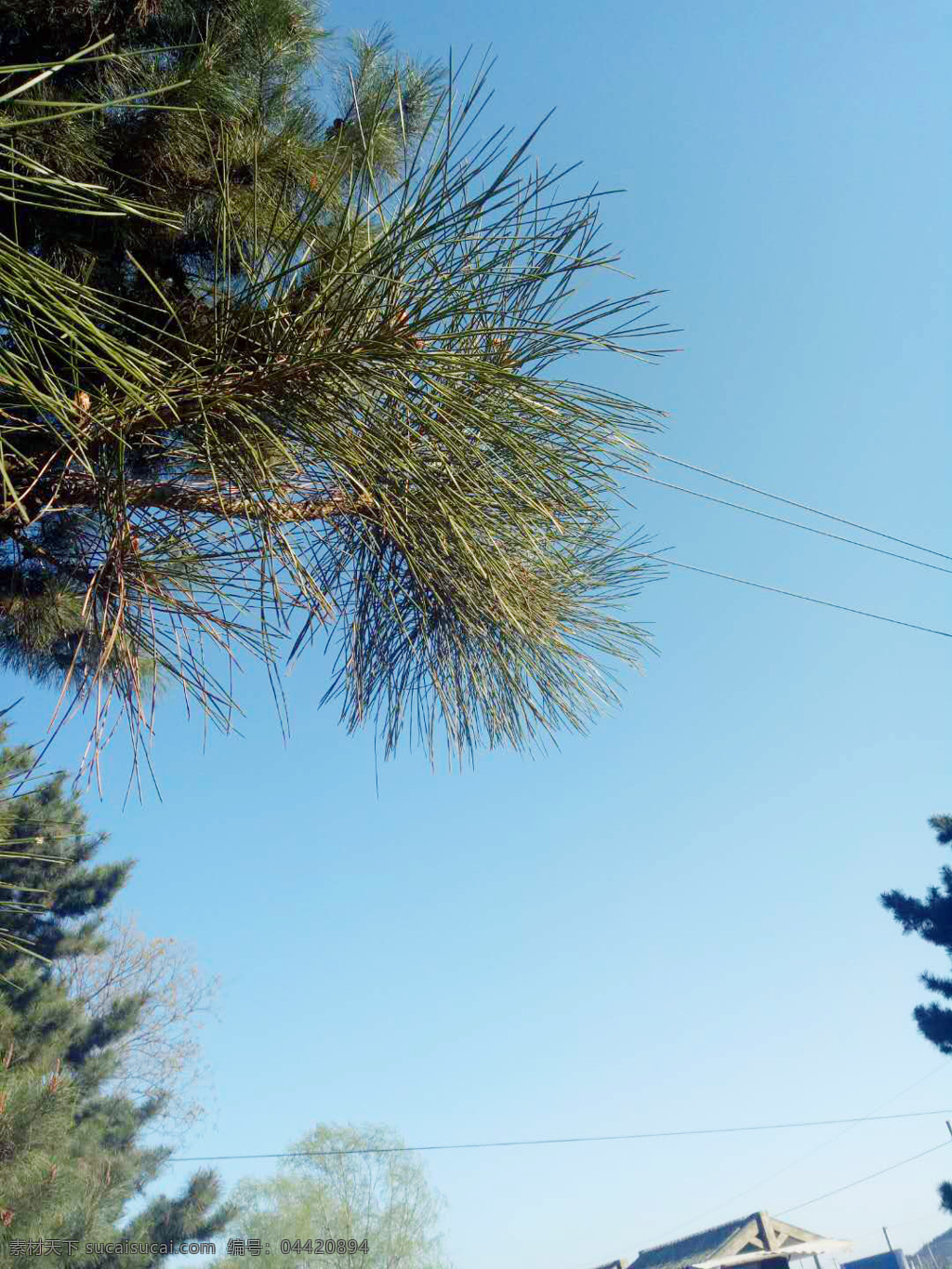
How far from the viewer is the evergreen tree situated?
3.98 metres

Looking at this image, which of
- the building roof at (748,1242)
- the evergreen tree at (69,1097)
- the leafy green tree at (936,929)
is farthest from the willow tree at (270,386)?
the building roof at (748,1242)

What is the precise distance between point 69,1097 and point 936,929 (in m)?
6.00

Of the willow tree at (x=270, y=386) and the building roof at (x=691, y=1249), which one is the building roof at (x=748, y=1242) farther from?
the willow tree at (x=270, y=386)

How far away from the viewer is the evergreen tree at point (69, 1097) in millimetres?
3984

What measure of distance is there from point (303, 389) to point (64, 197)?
0.37 metres

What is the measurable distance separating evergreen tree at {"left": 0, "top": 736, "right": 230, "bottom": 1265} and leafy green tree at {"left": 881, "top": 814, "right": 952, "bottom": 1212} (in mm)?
5954

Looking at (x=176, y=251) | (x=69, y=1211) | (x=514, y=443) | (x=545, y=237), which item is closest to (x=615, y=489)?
(x=514, y=443)

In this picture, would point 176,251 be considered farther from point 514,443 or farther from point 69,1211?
point 69,1211

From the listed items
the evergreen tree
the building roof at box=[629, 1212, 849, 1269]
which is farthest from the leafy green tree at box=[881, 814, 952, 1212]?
the evergreen tree

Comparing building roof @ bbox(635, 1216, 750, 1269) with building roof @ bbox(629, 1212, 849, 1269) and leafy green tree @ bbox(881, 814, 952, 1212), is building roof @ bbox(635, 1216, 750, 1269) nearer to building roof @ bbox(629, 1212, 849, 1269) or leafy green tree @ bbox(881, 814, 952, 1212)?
building roof @ bbox(629, 1212, 849, 1269)

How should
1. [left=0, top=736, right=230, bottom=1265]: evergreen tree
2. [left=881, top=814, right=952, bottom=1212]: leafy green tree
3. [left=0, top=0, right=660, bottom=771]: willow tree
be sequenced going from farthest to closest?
[left=881, top=814, right=952, bottom=1212]: leafy green tree → [left=0, top=736, right=230, bottom=1265]: evergreen tree → [left=0, top=0, right=660, bottom=771]: willow tree

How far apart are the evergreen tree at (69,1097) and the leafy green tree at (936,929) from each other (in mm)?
5954

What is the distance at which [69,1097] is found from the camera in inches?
161

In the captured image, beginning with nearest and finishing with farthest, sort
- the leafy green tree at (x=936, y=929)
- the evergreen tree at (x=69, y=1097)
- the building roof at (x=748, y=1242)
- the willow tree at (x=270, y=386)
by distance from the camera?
the willow tree at (x=270, y=386) → the evergreen tree at (x=69, y=1097) → the leafy green tree at (x=936, y=929) → the building roof at (x=748, y=1242)
